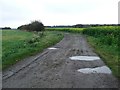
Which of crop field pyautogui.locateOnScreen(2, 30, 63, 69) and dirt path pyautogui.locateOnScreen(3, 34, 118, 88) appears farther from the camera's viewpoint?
crop field pyautogui.locateOnScreen(2, 30, 63, 69)

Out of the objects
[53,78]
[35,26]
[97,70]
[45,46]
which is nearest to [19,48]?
[45,46]

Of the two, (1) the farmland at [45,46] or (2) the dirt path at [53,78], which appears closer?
(2) the dirt path at [53,78]

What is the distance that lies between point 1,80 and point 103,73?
376cm

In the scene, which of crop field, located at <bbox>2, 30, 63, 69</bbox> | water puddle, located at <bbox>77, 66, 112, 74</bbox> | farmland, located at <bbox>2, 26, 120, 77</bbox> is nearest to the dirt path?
water puddle, located at <bbox>77, 66, 112, 74</bbox>

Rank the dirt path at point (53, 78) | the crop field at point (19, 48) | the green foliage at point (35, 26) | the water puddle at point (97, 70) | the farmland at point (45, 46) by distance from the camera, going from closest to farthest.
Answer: the dirt path at point (53, 78) < the water puddle at point (97, 70) < the farmland at point (45, 46) < the crop field at point (19, 48) < the green foliage at point (35, 26)

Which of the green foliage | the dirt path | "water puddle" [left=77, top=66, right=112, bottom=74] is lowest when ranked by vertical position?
"water puddle" [left=77, top=66, right=112, bottom=74]

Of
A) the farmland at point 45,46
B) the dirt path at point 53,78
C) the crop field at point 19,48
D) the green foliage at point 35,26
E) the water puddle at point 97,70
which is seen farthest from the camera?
the green foliage at point 35,26

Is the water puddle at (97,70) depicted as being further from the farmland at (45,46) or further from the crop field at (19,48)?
the crop field at (19,48)

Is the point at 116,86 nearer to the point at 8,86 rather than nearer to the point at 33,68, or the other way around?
the point at 8,86

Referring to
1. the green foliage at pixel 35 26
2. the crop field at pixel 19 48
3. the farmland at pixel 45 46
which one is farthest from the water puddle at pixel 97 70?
the green foliage at pixel 35 26

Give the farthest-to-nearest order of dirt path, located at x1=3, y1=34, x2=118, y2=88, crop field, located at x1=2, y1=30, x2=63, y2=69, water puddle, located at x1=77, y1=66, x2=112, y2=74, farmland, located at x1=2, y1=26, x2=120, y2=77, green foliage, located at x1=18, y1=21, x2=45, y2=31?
green foliage, located at x1=18, y1=21, x2=45, y2=31 < crop field, located at x1=2, y1=30, x2=63, y2=69 < farmland, located at x1=2, y1=26, x2=120, y2=77 < water puddle, located at x1=77, y1=66, x2=112, y2=74 < dirt path, located at x1=3, y1=34, x2=118, y2=88

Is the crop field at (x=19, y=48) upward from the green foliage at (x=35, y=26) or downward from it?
downward

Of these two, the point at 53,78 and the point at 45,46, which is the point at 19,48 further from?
the point at 53,78

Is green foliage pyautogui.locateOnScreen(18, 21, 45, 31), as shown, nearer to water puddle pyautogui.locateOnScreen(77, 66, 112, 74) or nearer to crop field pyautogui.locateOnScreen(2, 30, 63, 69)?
crop field pyautogui.locateOnScreen(2, 30, 63, 69)
